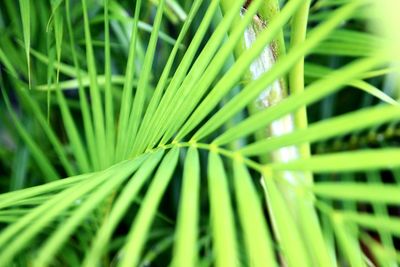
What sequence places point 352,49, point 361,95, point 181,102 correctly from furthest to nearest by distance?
point 361,95
point 352,49
point 181,102

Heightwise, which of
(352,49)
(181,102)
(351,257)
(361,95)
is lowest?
(351,257)

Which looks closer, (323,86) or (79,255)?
(323,86)

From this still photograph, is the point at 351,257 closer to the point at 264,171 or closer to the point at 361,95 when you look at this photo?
the point at 264,171

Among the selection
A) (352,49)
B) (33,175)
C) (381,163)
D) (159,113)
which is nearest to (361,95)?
(352,49)

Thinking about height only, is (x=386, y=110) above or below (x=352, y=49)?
below

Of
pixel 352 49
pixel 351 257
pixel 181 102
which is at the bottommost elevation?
pixel 351 257

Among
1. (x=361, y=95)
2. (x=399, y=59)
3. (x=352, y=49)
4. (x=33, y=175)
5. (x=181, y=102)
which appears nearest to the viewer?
(x=399, y=59)

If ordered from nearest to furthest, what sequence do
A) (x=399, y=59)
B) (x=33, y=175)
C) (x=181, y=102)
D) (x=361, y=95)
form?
(x=399, y=59), (x=181, y=102), (x=33, y=175), (x=361, y=95)

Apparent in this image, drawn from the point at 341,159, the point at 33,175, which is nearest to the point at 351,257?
the point at 341,159

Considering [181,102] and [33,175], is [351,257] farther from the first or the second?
[33,175]
